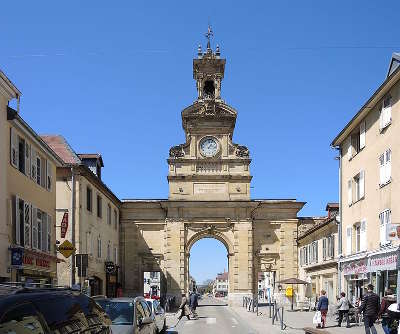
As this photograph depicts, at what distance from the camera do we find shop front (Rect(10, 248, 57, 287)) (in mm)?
20453

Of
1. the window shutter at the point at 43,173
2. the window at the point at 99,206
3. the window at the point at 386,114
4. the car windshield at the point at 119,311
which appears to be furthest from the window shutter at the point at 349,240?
the window at the point at 99,206

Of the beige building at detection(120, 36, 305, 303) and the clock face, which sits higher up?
the clock face

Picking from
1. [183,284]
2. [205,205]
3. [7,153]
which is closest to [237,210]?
[205,205]

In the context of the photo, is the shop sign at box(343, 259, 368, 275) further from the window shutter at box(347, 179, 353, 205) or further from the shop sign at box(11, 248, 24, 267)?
the shop sign at box(11, 248, 24, 267)

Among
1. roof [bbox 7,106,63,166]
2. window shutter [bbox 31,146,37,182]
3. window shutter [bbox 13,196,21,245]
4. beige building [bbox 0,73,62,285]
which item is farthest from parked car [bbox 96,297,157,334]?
window shutter [bbox 31,146,37,182]

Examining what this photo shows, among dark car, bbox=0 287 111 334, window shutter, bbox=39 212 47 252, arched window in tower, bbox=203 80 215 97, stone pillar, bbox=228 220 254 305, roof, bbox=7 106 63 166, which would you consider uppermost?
arched window in tower, bbox=203 80 215 97

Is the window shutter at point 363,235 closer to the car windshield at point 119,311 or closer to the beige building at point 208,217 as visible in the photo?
the car windshield at point 119,311

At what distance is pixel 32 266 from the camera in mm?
22844

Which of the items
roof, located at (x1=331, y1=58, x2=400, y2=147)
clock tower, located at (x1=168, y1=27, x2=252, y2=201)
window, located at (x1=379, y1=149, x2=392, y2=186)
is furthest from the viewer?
clock tower, located at (x1=168, y1=27, x2=252, y2=201)

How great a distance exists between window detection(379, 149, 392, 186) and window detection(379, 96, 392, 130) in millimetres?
1140

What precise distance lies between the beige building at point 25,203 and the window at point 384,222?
13.6m

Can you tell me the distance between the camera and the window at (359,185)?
27812 mm

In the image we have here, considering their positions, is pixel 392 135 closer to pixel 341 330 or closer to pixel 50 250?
pixel 341 330

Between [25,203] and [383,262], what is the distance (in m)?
14.0
